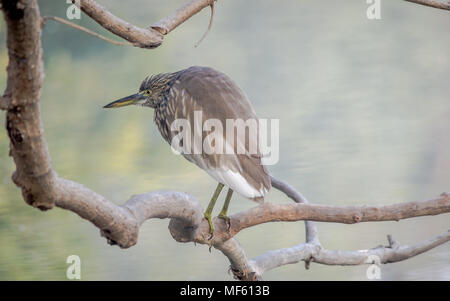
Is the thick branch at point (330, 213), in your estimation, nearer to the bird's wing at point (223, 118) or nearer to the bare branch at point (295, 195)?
the bird's wing at point (223, 118)

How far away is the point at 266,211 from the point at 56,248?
4.42ft

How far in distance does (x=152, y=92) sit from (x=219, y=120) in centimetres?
29

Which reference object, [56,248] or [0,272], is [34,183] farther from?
[0,272]

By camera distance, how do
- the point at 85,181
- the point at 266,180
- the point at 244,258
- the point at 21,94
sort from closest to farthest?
1. the point at 21,94
2. the point at 266,180
3. the point at 244,258
4. the point at 85,181

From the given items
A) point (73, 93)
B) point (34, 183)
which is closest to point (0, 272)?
point (73, 93)

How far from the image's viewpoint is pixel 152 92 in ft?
4.91

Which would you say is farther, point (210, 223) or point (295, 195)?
point (295, 195)

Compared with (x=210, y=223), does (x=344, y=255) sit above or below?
below

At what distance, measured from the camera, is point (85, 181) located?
90.4 inches

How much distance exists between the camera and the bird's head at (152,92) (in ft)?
4.84

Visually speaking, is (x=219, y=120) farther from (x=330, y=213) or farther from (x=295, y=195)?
(x=295, y=195)

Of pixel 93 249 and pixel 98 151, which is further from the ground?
pixel 98 151

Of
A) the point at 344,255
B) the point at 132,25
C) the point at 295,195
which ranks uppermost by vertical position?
the point at 132,25

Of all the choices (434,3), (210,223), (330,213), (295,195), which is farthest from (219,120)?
(434,3)
